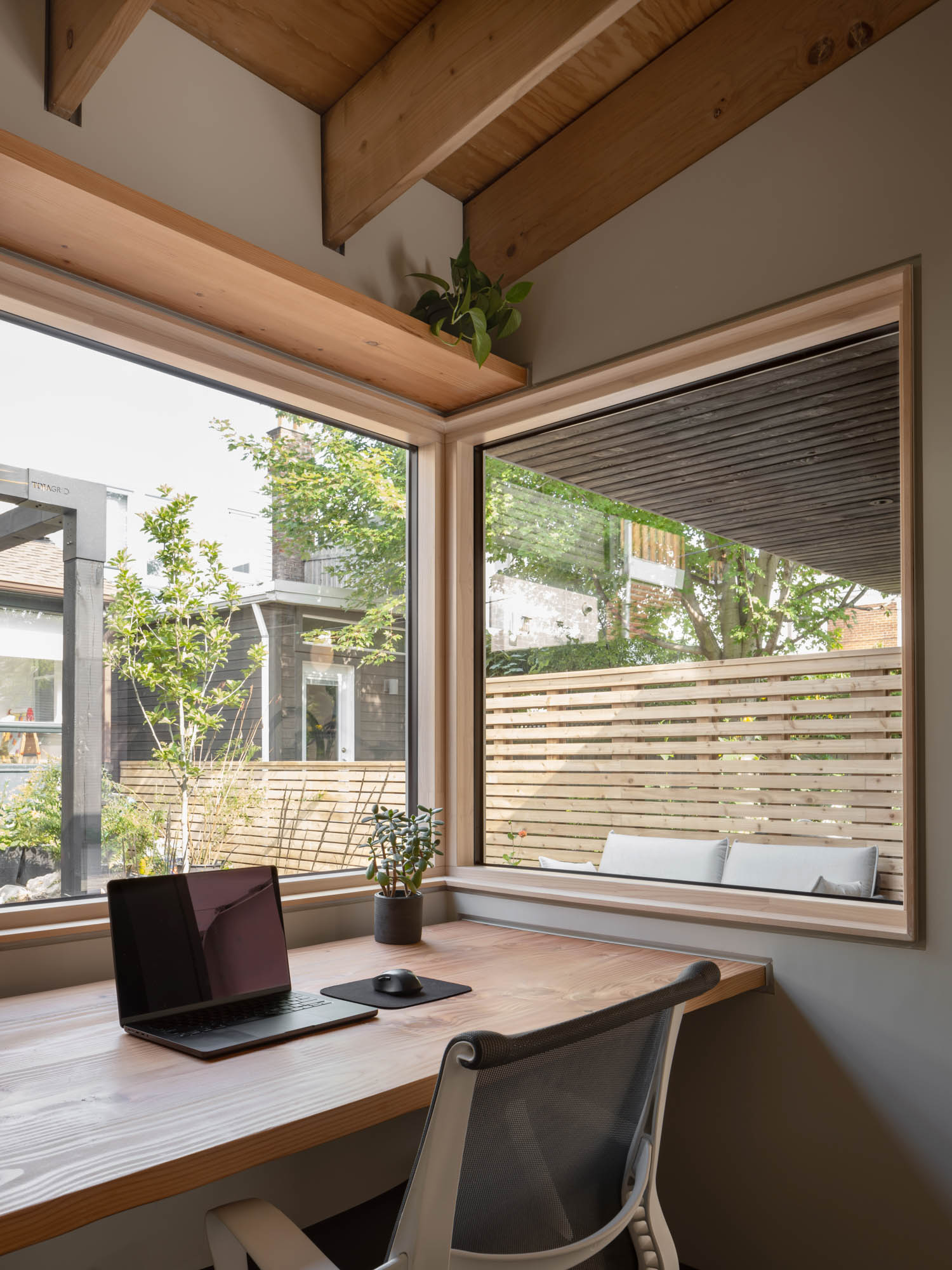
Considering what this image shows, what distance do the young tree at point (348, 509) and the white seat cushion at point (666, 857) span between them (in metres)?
0.87

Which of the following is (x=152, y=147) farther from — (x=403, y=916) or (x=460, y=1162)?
(x=460, y=1162)

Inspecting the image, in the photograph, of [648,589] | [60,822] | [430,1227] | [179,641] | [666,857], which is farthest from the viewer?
[648,589]

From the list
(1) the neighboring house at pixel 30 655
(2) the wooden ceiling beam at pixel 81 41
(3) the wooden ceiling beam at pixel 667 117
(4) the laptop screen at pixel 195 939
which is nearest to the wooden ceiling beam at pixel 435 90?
(3) the wooden ceiling beam at pixel 667 117

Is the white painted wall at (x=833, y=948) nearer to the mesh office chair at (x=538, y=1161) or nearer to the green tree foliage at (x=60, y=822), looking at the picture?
the mesh office chair at (x=538, y=1161)

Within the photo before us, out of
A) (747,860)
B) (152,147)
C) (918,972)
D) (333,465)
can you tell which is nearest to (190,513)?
(333,465)

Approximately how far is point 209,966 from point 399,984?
0.35 meters

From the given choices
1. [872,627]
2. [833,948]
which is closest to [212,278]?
[872,627]

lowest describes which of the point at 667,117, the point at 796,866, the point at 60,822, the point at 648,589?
the point at 796,866

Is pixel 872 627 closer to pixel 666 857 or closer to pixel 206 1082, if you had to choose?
pixel 666 857

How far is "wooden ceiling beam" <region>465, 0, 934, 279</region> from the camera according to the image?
2004mm

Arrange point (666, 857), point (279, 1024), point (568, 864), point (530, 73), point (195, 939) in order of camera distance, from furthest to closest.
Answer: point (568, 864), point (666, 857), point (530, 73), point (195, 939), point (279, 1024)

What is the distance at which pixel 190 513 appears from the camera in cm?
221

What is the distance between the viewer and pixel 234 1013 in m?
1.63

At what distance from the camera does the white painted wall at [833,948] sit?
1762 mm
